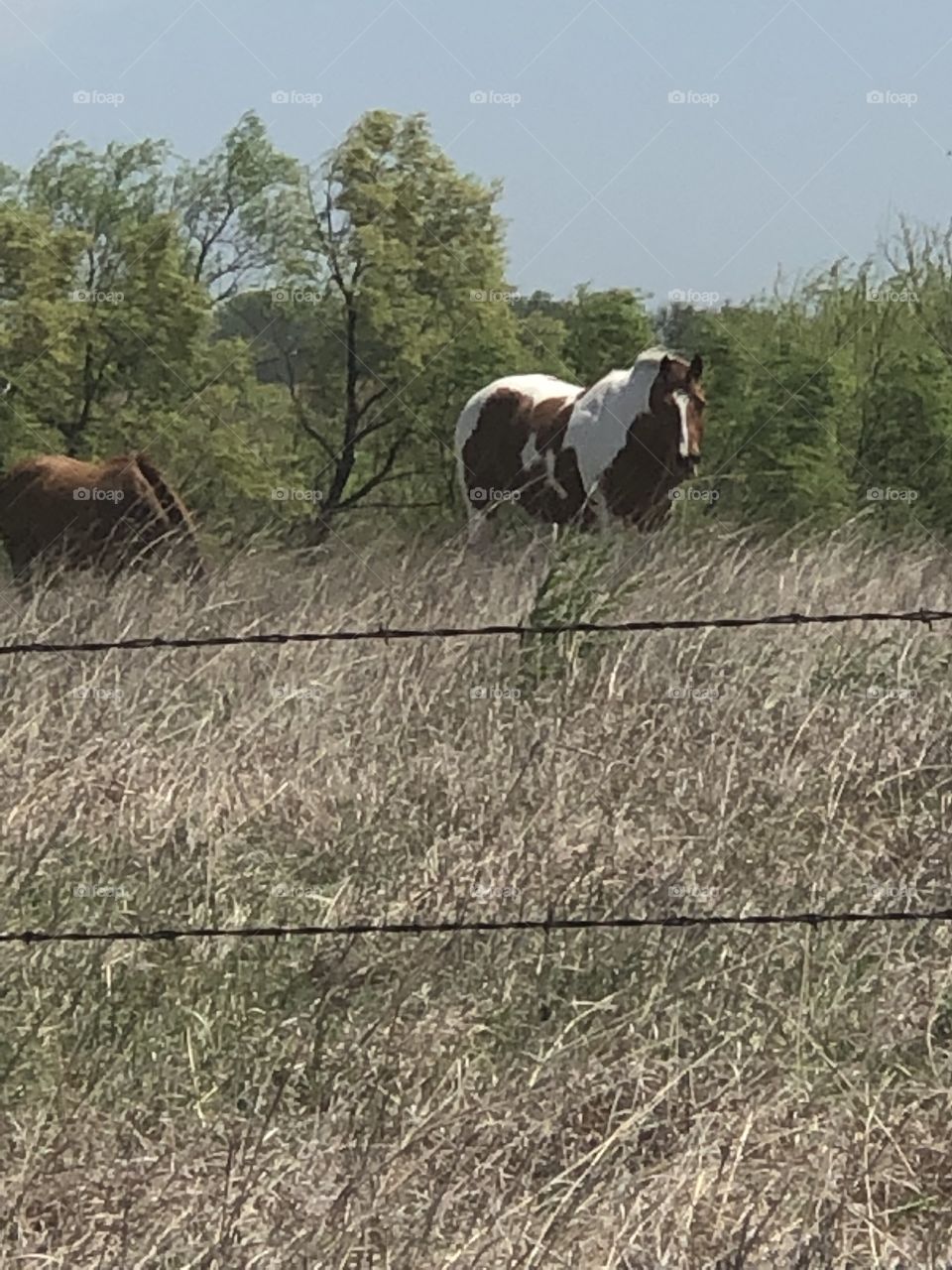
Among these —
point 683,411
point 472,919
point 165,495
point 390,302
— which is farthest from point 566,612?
point 390,302

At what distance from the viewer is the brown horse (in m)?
9.21

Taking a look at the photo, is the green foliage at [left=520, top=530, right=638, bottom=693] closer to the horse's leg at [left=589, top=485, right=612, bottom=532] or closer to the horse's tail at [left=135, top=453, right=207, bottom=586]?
the horse's tail at [left=135, top=453, right=207, bottom=586]

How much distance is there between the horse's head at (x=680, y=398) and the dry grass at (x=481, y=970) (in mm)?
4528

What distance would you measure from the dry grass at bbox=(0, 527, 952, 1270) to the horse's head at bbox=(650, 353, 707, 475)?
453 cm

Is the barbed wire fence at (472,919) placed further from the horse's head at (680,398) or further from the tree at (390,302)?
the tree at (390,302)

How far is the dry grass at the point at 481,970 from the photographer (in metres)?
2.75

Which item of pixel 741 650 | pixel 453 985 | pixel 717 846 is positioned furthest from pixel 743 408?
pixel 453 985

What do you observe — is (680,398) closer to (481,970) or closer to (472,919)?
(472,919)

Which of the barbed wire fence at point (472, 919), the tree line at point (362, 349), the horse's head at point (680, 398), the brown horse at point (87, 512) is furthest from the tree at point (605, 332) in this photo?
the barbed wire fence at point (472, 919)

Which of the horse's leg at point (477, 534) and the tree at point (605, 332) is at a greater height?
the tree at point (605, 332)

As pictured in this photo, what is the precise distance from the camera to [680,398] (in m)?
10.0

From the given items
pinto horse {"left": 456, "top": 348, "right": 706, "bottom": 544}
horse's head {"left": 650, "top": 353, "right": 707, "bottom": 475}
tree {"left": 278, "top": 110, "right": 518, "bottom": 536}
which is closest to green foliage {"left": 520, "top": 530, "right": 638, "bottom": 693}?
pinto horse {"left": 456, "top": 348, "right": 706, "bottom": 544}

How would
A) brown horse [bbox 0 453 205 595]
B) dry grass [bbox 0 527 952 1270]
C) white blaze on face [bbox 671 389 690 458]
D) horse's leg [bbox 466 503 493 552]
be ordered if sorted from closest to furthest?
dry grass [bbox 0 527 952 1270], brown horse [bbox 0 453 205 595], horse's leg [bbox 466 503 493 552], white blaze on face [bbox 671 389 690 458]

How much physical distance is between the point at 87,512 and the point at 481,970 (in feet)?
22.2
